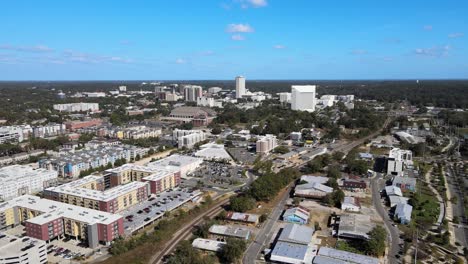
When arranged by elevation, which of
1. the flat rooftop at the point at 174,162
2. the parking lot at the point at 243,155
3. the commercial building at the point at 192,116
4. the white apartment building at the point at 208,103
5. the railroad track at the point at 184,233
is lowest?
the railroad track at the point at 184,233

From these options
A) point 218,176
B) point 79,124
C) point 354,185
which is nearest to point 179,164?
point 218,176

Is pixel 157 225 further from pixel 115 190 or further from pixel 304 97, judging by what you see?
pixel 304 97

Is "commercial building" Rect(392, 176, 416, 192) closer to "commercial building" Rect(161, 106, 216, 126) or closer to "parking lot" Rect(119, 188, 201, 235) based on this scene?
"parking lot" Rect(119, 188, 201, 235)

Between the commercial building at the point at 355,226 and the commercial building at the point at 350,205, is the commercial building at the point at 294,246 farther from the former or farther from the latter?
the commercial building at the point at 350,205

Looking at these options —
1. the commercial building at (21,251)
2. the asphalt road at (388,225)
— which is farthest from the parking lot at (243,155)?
the commercial building at (21,251)

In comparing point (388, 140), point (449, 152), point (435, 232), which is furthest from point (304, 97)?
point (435, 232)

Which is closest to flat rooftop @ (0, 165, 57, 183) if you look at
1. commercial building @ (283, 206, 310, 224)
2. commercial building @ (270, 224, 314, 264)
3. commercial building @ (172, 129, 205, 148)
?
commercial building @ (172, 129, 205, 148)

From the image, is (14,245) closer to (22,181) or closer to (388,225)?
(22,181)
